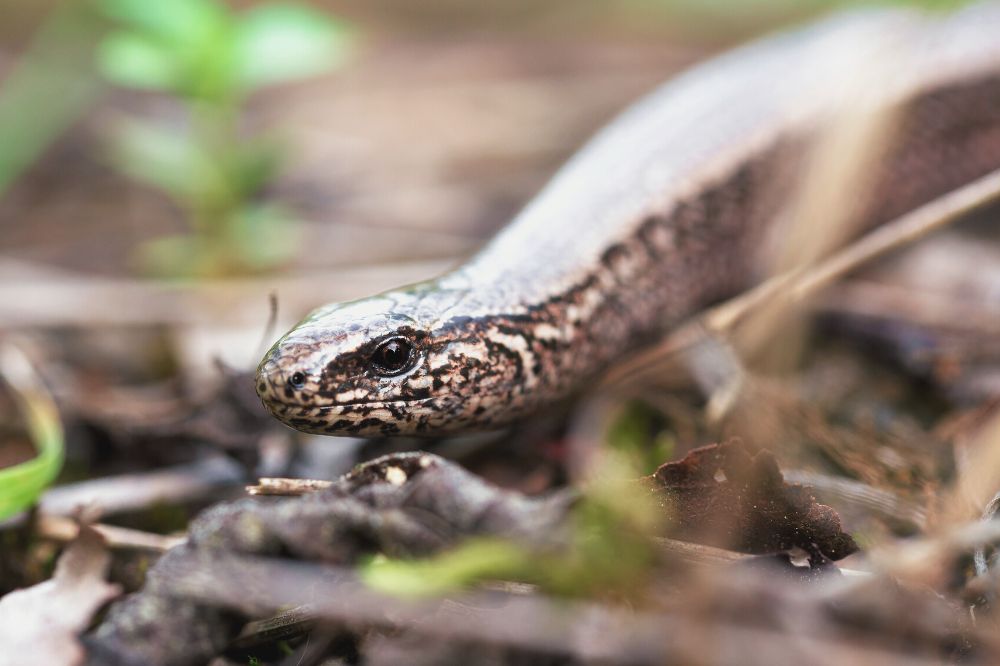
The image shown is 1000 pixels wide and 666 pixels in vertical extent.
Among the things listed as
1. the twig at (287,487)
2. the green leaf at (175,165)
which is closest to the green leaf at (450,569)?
the twig at (287,487)

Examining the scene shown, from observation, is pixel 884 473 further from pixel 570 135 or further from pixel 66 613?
pixel 570 135

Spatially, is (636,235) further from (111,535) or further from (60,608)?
(60,608)

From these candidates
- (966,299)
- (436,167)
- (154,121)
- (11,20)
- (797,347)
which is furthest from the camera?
(11,20)

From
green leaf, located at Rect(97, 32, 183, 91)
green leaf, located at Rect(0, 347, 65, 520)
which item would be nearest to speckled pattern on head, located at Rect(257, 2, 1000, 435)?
green leaf, located at Rect(0, 347, 65, 520)

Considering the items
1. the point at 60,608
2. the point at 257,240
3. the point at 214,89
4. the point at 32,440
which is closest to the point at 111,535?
the point at 60,608

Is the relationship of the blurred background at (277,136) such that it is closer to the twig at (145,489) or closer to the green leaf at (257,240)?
the green leaf at (257,240)

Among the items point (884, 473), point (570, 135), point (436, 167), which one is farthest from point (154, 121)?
point (884, 473)
